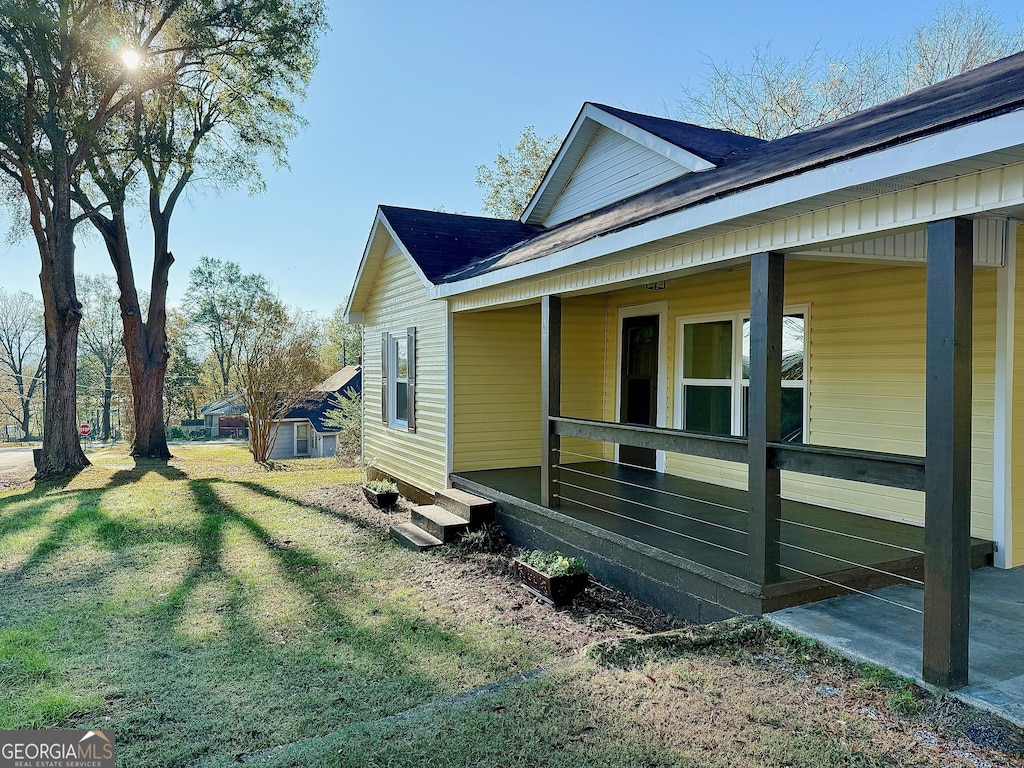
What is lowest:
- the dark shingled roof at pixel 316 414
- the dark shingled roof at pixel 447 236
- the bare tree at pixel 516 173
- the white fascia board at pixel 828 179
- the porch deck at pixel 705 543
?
the dark shingled roof at pixel 316 414

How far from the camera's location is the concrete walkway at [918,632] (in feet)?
8.91

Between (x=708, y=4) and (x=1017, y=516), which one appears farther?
(x=708, y=4)

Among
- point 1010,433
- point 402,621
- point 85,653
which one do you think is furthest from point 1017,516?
point 85,653

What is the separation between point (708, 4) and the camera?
1545 cm

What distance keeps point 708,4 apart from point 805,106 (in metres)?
5.16

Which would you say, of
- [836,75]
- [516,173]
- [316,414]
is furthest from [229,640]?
[316,414]

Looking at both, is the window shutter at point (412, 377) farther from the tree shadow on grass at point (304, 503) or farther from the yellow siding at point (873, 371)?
the yellow siding at point (873, 371)

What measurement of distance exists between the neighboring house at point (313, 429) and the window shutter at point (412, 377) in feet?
72.2

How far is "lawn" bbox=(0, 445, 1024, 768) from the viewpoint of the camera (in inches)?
99.0

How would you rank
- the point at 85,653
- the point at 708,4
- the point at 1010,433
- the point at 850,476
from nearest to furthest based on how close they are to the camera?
the point at 850,476
the point at 85,653
the point at 1010,433
the point at 708,4

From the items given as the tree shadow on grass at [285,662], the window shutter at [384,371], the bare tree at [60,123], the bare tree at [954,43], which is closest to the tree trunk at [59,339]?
the bare tree at [60,123]

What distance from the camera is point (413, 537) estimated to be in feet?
22.0

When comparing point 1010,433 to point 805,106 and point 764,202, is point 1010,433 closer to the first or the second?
point 764,202

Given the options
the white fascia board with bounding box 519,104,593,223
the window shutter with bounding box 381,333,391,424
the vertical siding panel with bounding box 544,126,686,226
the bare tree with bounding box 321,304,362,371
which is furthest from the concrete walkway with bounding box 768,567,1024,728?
the bare tree with bounding box 321,304,362,371
